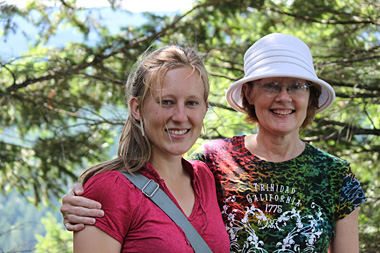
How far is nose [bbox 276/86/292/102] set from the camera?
217 centimetres

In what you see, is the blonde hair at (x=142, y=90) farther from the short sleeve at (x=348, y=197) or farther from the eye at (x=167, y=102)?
the short sleeve at (x=348, y=197)

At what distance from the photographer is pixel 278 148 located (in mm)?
A: 2322

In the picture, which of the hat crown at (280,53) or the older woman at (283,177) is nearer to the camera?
the older woman at (283,177)

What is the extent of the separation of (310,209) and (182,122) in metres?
0.86

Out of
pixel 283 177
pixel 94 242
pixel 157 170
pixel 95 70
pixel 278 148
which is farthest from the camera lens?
pixel 95 70

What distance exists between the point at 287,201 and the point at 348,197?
12.2 inches

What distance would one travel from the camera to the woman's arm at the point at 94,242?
152 centimetres

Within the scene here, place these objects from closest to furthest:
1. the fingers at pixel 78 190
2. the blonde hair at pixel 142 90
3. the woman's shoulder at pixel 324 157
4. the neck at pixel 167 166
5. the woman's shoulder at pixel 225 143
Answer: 1. the fingers at pixel 78 190
2. the blonde hair at pixel 142 90
3. the neck at pixel 167 166
4. the woman's shoulder at pixel 324 157
5. the woman's shoulder at pixel 225 143

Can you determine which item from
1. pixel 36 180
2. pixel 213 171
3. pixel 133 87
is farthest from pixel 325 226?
pixel 36 180

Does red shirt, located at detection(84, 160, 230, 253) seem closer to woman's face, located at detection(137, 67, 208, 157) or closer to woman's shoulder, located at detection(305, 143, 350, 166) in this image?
woman's face, located at detection(137, 67, 208, 157)

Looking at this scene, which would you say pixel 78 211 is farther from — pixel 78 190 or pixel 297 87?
pixel 297 87

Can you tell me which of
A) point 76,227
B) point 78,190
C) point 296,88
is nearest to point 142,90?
point 78,190

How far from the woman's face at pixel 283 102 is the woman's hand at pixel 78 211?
3.60 ft

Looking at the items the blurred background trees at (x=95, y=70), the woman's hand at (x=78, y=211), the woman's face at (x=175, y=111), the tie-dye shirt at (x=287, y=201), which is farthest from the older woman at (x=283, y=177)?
the blurred background trees at (x=95, y=70)
